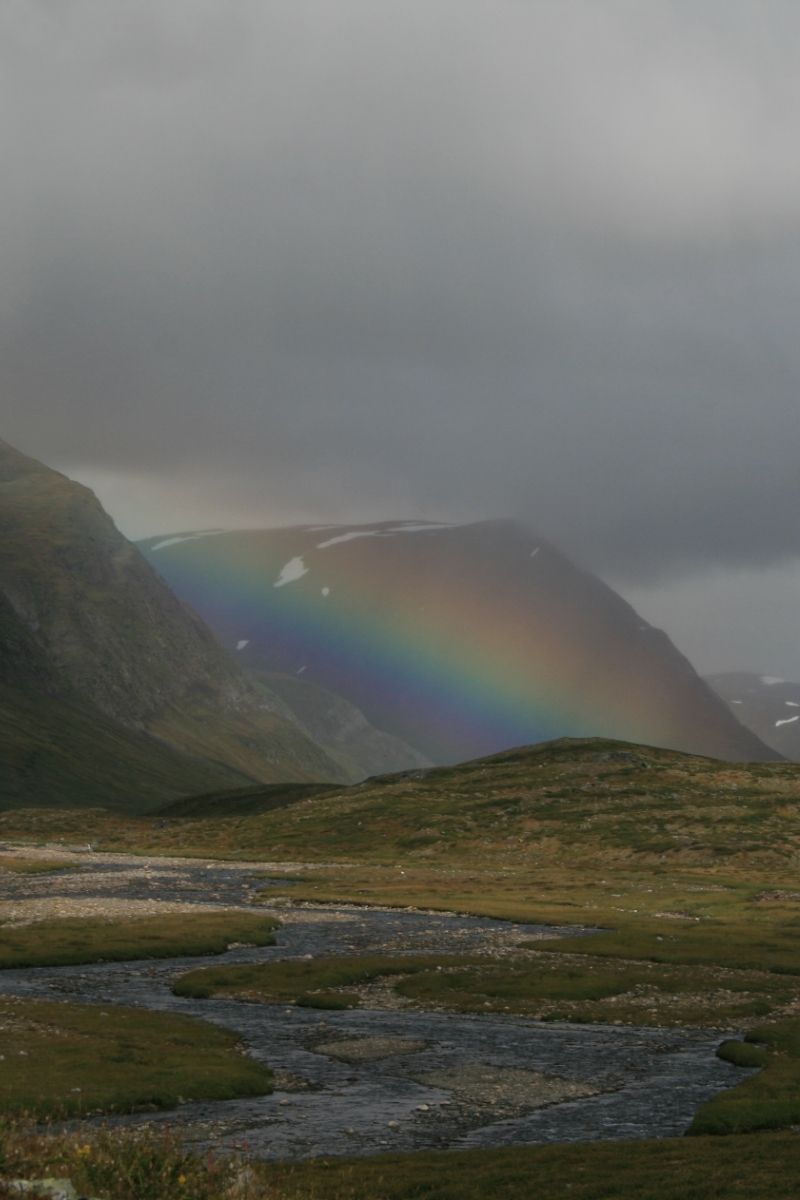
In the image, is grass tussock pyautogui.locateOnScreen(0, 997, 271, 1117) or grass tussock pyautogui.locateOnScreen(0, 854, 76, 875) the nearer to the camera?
grass tussock pyautogui.locateOnScreen(0, 997, 271, 1117)

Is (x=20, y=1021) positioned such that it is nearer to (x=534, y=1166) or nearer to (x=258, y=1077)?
(x=258, y=1077)

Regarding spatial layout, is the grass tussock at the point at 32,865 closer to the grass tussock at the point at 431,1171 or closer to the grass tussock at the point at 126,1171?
the grass tussock at the point at 431,1171

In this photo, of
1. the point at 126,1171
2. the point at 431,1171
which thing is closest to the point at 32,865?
the point at 431,1171

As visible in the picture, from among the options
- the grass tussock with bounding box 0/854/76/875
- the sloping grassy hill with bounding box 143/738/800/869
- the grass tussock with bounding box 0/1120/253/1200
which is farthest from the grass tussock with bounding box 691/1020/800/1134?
the grass tussock with bounding box 0/854/76/875

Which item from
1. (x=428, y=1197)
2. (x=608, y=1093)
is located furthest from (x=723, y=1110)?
(x=428, y=1197)

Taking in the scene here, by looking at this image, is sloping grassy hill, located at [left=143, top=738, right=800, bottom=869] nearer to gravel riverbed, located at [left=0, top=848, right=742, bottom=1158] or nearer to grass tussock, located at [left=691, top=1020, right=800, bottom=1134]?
gravel riverbed, located at [left=0, top=848, right=742, bottom=1158]

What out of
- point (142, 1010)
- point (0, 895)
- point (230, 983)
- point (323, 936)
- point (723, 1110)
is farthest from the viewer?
point (0, 895)

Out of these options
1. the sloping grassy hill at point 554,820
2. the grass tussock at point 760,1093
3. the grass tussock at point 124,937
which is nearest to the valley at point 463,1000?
the grass tussock at point 760,1093
